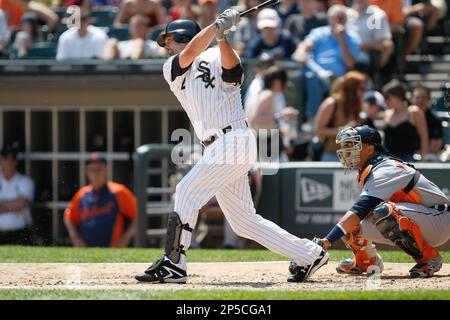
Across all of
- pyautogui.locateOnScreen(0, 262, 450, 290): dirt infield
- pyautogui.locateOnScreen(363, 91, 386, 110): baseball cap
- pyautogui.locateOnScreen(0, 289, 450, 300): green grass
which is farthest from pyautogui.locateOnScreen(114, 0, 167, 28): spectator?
pyautogui.locateOnScreen(0, 289, 450, 300): green grass

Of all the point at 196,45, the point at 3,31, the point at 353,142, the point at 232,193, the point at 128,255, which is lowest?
the point at 128,255

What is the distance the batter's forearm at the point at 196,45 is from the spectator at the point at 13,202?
6359 mm

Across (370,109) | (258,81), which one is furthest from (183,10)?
(370,109)

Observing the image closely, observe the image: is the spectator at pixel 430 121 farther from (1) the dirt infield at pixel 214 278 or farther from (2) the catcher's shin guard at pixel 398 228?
(2) the catcher's shin guard at pixel 398 228

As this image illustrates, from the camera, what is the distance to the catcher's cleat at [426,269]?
23.8ft

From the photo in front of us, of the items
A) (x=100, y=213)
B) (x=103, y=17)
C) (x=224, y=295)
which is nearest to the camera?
(x=224, y=295)

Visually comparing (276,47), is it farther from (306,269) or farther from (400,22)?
(306,269)

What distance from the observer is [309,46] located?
500 inches

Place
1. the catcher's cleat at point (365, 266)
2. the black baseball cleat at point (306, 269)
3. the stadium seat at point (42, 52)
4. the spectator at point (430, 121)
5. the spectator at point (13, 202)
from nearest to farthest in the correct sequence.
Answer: the black baseball cleat at point (306, 269), the catcher's cleat at point (365, 266), the spectator at point (430, 121), the spectator at point (13, 202), the stadium seat at point (42, 52)

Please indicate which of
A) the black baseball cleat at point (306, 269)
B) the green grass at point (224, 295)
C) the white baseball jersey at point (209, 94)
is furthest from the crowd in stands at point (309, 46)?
the green grass at point (224, 295)

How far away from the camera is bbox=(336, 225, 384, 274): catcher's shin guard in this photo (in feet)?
24.3

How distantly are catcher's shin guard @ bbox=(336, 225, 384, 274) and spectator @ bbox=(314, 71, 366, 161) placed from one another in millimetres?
3639

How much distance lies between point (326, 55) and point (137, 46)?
2.38 m

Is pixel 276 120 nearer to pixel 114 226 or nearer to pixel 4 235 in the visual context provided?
pixel 114 226
